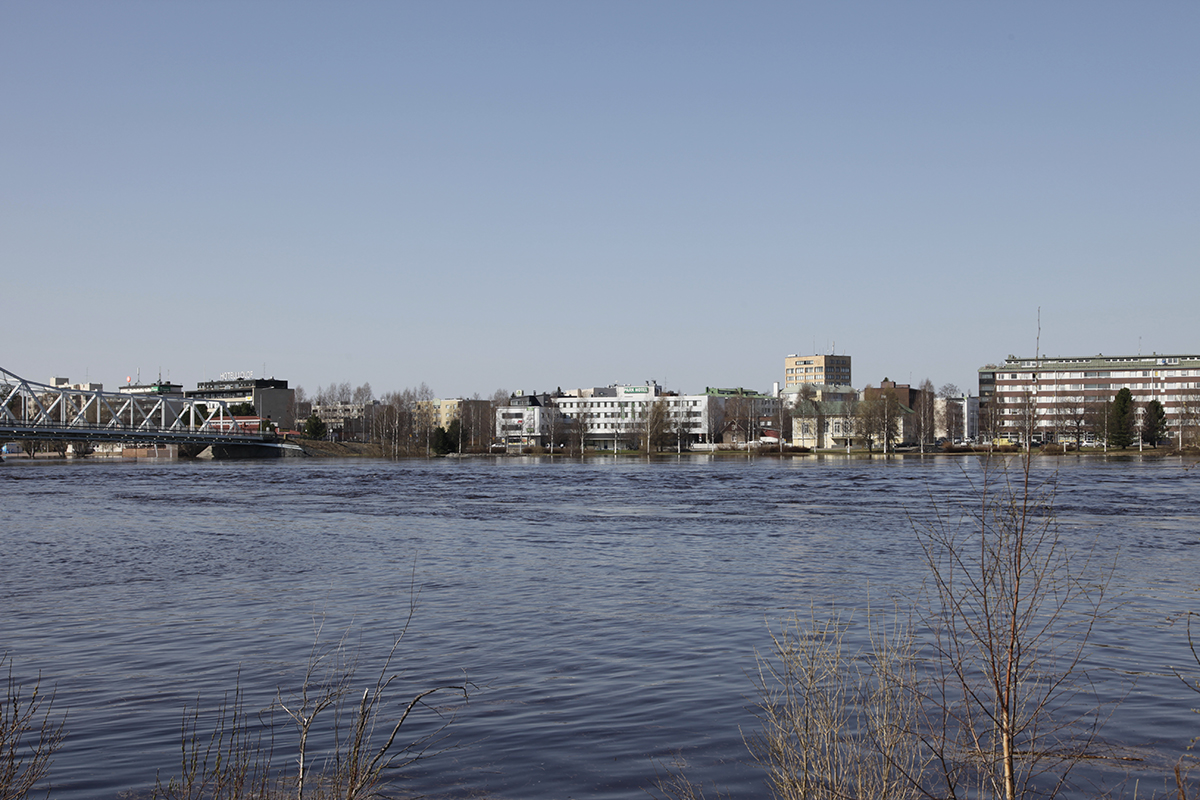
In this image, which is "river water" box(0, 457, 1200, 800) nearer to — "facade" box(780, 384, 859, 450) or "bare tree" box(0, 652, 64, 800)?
"bare tree" box(0, 652, 64, 800)

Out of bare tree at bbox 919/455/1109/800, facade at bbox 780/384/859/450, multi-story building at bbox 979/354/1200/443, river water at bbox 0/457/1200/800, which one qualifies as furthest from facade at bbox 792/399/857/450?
bare tree at bbox 919/455/1109/800

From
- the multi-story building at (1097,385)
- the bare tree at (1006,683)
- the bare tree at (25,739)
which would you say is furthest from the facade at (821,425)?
the bare tree at (25,739)

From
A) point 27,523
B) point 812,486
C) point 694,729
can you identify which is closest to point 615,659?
point 694,729

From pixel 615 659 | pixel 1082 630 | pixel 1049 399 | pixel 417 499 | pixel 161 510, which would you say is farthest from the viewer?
pixel 1049 399

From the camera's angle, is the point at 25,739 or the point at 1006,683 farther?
the point at 25,739

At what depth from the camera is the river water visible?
33.8ft

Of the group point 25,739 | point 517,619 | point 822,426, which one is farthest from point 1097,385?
point 25,739

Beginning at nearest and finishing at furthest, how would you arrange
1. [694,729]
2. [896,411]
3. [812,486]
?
[694,729], [812,486], [896,411]

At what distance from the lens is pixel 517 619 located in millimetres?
17594

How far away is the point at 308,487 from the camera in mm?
66500

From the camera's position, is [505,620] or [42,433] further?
[42,433]

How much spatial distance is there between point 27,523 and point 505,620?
28.4 meters

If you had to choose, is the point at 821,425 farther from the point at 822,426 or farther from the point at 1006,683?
the point at 1006,683

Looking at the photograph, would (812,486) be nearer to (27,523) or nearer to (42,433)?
(27,523)
